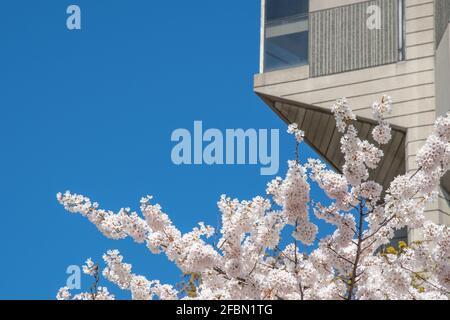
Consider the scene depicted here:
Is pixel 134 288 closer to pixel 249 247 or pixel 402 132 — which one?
pixel 249 247

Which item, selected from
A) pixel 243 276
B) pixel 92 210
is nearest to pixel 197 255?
pixel 243 276

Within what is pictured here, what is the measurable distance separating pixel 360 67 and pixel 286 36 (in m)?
2.91

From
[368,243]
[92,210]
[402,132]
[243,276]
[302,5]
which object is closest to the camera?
[243,276]

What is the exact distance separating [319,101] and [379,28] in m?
3.07

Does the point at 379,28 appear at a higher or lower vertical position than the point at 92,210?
higher

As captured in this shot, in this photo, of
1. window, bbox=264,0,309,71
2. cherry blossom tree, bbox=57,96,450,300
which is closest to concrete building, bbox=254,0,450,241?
window, bbox=264,0,309,71

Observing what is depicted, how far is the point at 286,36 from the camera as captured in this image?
32594 millimetres

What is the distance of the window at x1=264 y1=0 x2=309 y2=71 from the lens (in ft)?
106

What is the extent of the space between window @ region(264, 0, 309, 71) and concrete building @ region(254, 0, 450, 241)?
0.03 m

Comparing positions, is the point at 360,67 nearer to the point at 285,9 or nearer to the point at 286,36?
the point at 286,36

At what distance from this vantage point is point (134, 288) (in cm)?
1244

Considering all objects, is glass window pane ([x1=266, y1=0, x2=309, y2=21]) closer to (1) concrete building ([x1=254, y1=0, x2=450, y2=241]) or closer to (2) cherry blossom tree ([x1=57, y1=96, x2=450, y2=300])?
(1) concrete building ([x1=254, y1=0, x2=450, y2=241])

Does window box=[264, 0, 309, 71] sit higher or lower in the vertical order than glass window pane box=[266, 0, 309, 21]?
lower

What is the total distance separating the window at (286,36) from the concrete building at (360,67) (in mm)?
34
